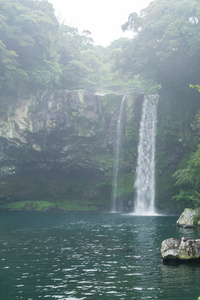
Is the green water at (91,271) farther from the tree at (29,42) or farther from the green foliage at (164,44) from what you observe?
the green foliage at (164,44)

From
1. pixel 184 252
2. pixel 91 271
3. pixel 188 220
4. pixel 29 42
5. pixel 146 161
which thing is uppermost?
pixel 29 42

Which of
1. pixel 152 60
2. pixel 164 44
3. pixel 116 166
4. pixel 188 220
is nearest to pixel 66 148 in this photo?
pixel 116 166

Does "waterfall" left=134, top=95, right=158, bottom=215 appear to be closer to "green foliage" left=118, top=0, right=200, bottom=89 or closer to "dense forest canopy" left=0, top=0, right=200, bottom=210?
"dense forest canopy" left=0, top=0, right=200, bottom=210

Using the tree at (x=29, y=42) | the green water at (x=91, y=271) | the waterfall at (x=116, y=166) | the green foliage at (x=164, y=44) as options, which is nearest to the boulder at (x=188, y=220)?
the green water at (x=91, y=271)

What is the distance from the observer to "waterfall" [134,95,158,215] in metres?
34.1

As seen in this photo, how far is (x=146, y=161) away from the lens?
115 feet

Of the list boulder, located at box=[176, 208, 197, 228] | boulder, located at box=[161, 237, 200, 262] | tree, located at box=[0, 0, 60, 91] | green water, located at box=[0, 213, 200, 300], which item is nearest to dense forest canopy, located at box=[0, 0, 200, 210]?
tree, located at box=[0, 0, 60, 91]

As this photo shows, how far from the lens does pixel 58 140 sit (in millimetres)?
35844

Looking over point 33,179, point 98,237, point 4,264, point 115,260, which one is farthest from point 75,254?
point 33,179

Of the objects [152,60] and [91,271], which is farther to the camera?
[152,60]

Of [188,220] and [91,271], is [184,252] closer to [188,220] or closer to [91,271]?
[91,271]

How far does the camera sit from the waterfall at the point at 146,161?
34.1 m

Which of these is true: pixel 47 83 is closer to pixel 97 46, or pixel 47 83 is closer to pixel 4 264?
pixel 4 264

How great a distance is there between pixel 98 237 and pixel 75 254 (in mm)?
4289
